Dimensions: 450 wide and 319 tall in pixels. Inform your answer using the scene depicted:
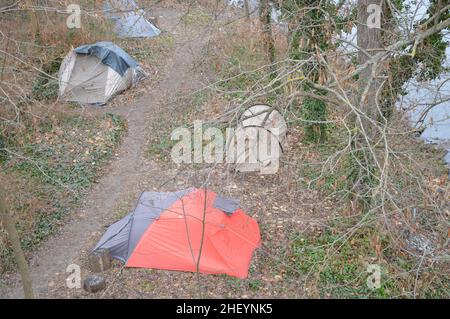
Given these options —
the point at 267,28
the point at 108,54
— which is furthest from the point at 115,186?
the point at 267,28

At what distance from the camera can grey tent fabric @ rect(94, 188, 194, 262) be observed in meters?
9.03

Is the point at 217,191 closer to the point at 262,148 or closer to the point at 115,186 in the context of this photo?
the point at 262,148

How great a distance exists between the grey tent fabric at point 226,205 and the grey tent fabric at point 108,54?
7774 mm

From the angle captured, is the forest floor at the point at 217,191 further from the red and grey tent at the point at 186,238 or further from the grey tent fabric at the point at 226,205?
the grey tent fabric at the point at 226,205

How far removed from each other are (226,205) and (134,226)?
70.9 inches

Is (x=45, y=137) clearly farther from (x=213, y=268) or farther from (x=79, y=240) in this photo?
(x=213, y=268)

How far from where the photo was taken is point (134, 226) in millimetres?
9125

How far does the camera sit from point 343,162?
36.2ft

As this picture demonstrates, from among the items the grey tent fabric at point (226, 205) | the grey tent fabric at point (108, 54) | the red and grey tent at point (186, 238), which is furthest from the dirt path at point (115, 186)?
the grey tent fabric at point (226, 205)

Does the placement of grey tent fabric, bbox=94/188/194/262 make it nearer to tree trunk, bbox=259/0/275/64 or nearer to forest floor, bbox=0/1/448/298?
forest floor, bbox=0/1/448/298

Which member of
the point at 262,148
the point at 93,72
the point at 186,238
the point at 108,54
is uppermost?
the point at 108,54

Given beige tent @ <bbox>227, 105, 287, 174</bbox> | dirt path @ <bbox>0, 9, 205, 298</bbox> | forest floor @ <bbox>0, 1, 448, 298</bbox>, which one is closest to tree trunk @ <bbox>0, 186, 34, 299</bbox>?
forest floor @ <bbox>0, 1, 448, 298</bbox>
